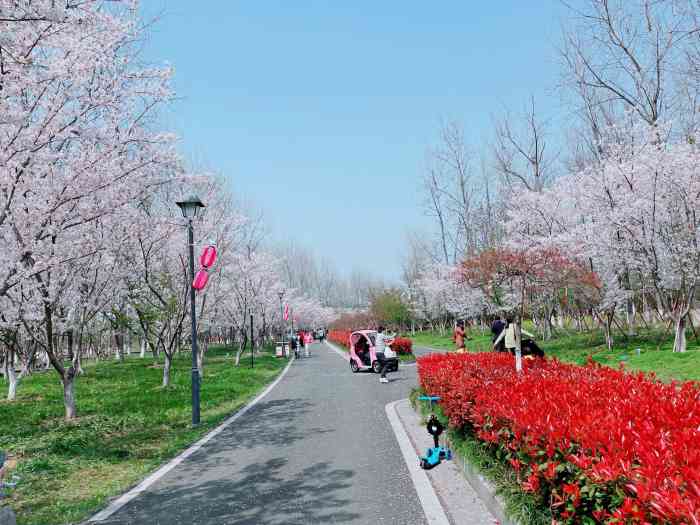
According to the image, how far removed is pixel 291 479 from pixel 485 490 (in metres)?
2.32

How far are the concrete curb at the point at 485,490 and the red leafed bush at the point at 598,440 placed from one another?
0.36 m

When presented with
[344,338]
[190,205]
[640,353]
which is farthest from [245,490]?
[344,338]

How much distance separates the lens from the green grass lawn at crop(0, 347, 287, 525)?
612 cm

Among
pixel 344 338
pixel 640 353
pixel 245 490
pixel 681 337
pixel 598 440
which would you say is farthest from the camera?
pixel 344 338

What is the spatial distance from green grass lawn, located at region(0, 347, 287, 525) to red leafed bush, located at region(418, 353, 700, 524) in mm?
4236

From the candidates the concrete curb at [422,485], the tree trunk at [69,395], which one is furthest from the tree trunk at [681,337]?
the tree trunk at [69,395]

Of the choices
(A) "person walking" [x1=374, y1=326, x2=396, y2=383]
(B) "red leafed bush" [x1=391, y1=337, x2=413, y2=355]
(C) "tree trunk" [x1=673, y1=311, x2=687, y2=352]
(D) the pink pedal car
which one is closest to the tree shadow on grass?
(A) "person walking" [x1=374, y1=326, x2=396, y2=383]

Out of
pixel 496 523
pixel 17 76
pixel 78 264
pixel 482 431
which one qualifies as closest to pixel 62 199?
pixel 17 76

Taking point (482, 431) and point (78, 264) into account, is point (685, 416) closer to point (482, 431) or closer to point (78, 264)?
point (482, 431)

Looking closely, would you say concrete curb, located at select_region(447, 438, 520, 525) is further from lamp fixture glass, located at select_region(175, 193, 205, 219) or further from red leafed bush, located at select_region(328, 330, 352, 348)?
red leafed bush, located at select_region(328, 330, 352, 348)

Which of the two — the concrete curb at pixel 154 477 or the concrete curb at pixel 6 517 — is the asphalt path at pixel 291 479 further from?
the concrete curb at pixel 6 517

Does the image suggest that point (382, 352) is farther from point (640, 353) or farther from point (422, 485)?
point (422, 485)

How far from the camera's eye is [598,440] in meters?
3.38

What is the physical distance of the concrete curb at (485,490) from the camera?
4508 mm
